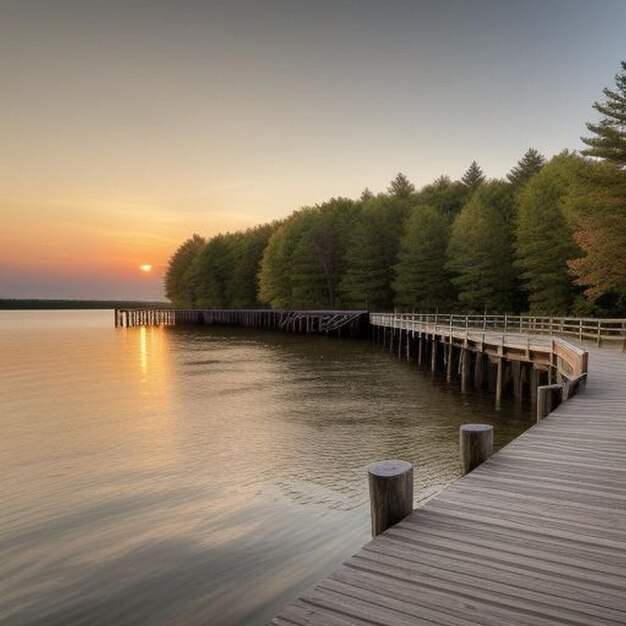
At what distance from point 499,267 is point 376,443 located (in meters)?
43.5

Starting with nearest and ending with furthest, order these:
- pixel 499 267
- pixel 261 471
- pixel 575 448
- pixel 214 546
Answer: pixel 575 448 → pixel 214 546 → pixel 261 471 → pixel 499 267

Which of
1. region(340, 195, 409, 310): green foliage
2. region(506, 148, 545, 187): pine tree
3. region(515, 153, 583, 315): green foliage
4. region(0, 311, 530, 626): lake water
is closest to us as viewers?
region(0, 311, 530, 626): lake water

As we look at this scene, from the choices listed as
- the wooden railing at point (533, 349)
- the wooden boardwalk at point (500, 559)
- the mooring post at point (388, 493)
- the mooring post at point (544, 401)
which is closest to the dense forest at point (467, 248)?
the wooden railing at point (533, 349)

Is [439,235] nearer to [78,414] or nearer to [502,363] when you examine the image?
[502,363]

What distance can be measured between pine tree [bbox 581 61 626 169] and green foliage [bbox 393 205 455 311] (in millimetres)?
30458

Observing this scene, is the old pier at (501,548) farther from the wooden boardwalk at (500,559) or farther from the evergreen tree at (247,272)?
the evergreen tree at (247,272)

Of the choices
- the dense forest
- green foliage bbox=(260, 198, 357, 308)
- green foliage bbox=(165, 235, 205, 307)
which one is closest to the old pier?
the dense forest

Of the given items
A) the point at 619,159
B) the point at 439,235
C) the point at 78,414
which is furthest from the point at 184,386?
the point at 439,235

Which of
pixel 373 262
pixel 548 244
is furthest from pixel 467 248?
pixel 373 262

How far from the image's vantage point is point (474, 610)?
13.1ft

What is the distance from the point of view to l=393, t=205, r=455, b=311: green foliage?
6431 cm

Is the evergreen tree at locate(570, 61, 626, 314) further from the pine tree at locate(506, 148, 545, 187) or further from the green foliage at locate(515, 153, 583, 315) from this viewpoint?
the pine tree at locate(506, 148, 545, 187)

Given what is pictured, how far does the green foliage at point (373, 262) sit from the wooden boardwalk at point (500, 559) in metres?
66.2

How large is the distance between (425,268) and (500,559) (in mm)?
61454
